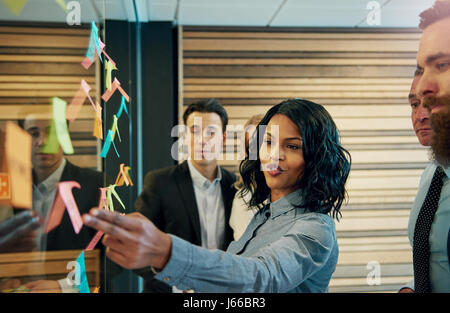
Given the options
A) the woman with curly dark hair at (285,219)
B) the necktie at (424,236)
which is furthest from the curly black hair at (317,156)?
the necktie at (424,236)

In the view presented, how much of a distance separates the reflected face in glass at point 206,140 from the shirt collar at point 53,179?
0.61 metres

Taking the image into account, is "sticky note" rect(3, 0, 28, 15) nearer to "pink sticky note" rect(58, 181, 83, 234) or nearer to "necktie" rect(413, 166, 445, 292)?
"pink sticky note" rect(58, 181, 83, 234)

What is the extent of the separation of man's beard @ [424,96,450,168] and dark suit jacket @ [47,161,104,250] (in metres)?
0.69

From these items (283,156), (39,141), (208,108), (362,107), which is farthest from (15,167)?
(362,107)

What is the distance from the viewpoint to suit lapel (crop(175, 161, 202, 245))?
961 mm

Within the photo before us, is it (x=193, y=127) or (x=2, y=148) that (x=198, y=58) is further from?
(x=2, y=148)

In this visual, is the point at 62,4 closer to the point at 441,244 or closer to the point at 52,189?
the point at 52,189

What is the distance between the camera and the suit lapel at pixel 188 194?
96 centimetres

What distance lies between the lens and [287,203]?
80cm

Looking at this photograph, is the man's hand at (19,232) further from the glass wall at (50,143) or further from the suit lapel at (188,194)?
the suit lapel at (188,194)

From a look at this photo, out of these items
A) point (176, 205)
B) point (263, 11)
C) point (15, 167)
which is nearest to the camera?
point (15, 167)

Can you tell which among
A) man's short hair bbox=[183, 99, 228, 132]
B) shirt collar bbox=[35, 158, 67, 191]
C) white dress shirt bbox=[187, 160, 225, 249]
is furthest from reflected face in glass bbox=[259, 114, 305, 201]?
man's short hair bbox=[183, 99, 228, 132]

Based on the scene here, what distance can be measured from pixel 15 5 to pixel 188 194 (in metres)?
0.66

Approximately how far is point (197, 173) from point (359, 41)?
0.79m
